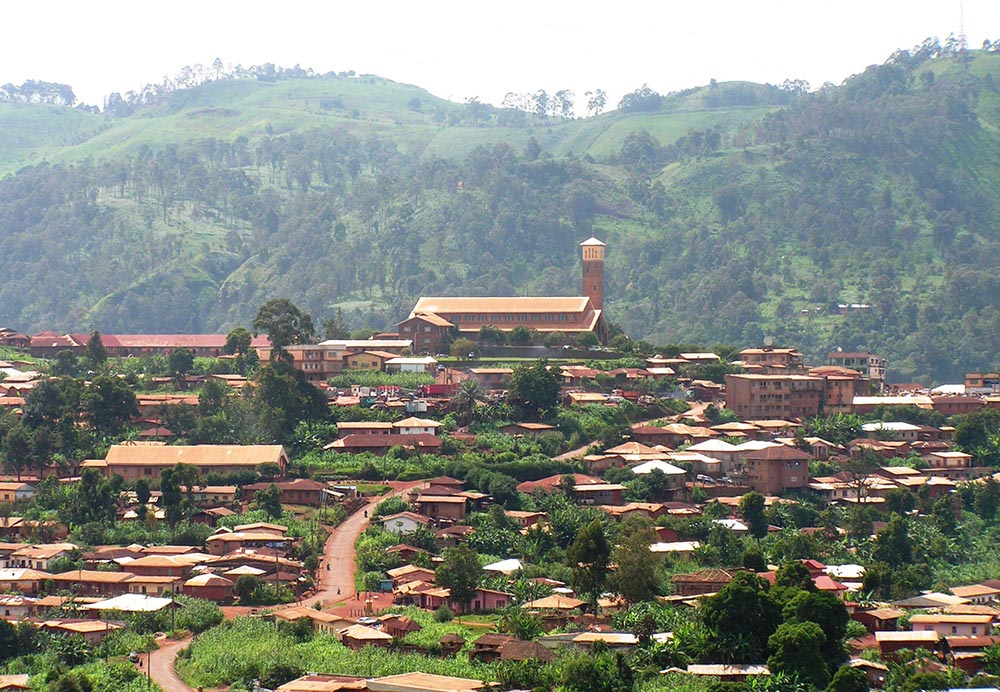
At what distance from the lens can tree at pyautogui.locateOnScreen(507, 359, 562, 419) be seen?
67.4 meters

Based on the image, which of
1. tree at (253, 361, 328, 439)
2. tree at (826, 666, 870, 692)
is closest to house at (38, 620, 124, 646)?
tree at (826, 666, 870, 692)

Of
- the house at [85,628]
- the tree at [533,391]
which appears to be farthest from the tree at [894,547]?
the house at [85,628]

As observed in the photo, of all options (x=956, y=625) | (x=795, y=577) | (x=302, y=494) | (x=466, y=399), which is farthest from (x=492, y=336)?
(x=956, y=625)

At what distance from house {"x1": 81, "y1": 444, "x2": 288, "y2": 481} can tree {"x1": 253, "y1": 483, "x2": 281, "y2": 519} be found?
127 inches

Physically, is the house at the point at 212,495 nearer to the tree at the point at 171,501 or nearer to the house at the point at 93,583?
the tree at the point at 171,501

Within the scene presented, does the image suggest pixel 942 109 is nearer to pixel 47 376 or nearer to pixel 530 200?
pixel 530 200

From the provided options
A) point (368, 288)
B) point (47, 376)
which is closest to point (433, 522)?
point (47, 376)

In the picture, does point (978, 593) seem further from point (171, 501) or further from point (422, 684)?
point (171, 501)

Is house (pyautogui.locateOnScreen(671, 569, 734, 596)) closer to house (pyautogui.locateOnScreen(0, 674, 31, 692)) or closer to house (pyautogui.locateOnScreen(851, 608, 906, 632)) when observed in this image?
house (pyautogui.locateOnScreen(851, 608, 906, 632))

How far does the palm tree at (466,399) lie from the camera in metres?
67.7

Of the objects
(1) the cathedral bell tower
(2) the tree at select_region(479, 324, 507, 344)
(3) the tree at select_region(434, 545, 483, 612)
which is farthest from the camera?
(1) the cathedral bell tower

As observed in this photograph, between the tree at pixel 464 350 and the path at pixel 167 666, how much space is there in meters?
35.2

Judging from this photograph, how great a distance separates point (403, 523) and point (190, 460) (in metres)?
9.79

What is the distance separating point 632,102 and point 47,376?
13409 cm
